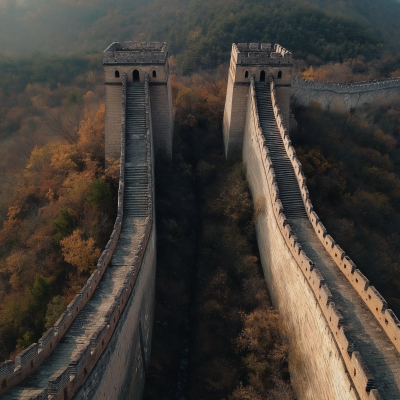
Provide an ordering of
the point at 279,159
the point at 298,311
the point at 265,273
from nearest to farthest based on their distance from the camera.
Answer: the point at 298,311 → the point at 265,273 → the point at 279,159

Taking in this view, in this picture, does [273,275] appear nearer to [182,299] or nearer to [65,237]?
[182,299]

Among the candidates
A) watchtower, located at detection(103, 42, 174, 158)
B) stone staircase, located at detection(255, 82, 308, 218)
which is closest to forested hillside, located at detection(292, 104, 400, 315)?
stone staircase, located at detection(255, 82, 308, 218)

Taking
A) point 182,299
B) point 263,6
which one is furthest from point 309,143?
point 263,6

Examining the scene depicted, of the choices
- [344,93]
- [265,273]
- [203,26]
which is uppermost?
[203,26]

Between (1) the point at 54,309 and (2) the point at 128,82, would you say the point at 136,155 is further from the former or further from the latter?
(1) the point at 54,309

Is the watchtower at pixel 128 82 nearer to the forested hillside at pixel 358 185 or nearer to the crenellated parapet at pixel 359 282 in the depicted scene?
the forested hillside at pixel 358 185

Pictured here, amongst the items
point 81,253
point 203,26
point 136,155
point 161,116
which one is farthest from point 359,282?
point 203,26

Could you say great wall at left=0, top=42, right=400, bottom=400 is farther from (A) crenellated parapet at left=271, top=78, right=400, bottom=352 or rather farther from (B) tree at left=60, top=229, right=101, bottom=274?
(B) tree at left=60, top=229, right=101, bottom=274
